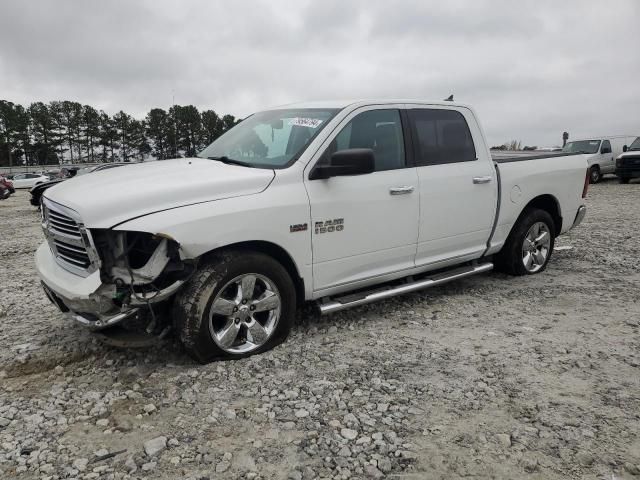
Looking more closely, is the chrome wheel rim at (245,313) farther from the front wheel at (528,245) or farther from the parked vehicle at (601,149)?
the parked vehicle at (601,149)

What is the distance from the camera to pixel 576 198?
5.99 m

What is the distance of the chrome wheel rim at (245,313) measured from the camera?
341cm

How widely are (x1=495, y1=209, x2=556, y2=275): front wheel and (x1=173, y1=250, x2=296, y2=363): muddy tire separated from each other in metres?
2.93

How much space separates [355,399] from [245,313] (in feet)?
3.25

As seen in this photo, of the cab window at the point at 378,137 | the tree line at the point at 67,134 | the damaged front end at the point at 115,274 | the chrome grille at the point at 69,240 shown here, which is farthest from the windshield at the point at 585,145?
the tree line at the point at 67,134

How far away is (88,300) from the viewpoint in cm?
308

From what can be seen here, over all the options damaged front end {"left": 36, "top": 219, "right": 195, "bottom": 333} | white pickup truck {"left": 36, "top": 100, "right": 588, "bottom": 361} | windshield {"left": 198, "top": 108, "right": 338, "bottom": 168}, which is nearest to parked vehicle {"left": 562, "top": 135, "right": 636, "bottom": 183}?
white pickup truck {"left": 36, "top": 100, "right": 588, "bottom": 361}

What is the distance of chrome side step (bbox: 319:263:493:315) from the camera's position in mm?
3912

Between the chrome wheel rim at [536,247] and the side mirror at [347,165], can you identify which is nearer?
the side mirror at [347,165]

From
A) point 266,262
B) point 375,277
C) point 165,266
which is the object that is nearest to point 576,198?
point 375,277

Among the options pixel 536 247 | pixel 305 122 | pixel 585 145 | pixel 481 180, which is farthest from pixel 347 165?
pixel 585 145

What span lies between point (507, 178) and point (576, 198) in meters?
1.47

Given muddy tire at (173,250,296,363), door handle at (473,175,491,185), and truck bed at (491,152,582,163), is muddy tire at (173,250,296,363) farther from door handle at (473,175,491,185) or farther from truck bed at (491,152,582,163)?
truck bed at (491,152,582,163)

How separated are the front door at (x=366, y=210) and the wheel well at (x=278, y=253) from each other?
5.5 inches
